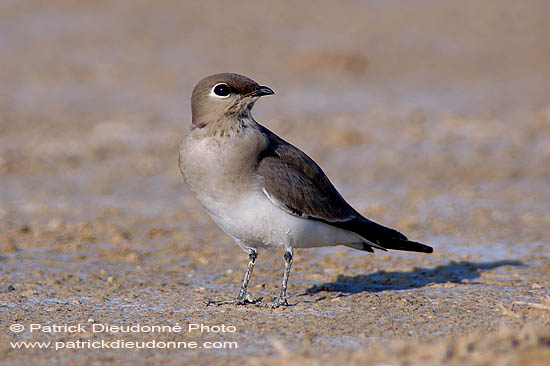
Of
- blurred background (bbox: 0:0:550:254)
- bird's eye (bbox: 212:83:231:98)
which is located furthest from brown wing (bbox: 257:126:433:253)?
blurred background (bbox: 0:0:550:254)

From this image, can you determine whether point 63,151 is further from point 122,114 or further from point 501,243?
point 501,243

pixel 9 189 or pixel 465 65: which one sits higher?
pixel 465 65

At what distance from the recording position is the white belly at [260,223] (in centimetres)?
598

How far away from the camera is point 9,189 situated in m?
10.9

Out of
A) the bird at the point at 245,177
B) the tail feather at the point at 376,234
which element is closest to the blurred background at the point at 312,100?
the tail feather at the point at 376,234

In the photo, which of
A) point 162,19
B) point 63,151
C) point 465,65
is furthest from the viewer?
point 162,19

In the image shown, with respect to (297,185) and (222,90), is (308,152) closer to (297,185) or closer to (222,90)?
(297,185)

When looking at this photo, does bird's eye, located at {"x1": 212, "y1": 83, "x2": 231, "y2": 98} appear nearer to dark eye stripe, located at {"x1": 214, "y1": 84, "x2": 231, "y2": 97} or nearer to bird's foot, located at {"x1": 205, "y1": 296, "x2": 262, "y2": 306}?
dark eye stripe, located at {"x1": 214, "y1": 84, "x2": 231, "y2": 97}

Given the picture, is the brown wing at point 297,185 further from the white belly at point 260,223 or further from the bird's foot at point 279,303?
the bird's foot at point 279,303

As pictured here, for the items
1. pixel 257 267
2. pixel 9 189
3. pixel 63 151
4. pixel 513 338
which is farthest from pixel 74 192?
pixel 513 338

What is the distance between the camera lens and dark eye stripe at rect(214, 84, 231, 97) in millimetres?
6129

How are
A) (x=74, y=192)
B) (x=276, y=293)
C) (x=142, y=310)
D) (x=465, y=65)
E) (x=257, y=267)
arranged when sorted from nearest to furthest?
(x=142, y=310), (x=276, y=293), (x=257, y=267), (x=74, y=192), (x=465, y=65)

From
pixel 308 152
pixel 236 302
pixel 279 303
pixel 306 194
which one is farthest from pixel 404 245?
pixel 308 152

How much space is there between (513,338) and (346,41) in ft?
52.3
